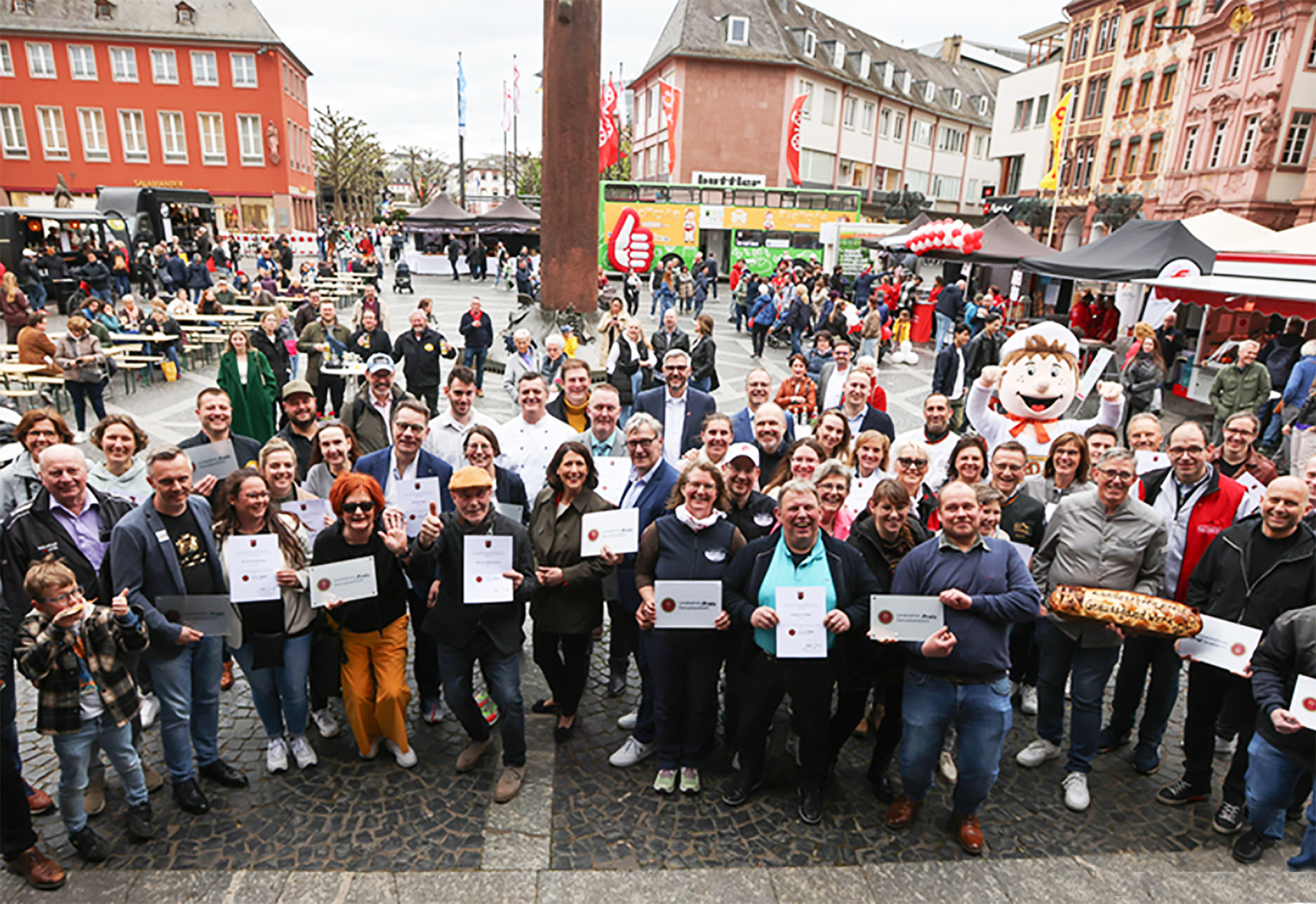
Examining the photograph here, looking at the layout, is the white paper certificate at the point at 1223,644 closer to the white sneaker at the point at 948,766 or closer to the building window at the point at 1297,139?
the white sneaker at the point at 948,766

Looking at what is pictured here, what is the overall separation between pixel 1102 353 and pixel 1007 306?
15407 millimetres

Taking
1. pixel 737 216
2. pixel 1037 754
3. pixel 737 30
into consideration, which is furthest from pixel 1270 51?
pixel 1037 754

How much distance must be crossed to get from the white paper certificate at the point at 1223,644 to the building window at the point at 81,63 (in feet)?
186

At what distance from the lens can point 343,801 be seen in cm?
420

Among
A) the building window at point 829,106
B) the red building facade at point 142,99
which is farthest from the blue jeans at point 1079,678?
the red building facade at point 142,99

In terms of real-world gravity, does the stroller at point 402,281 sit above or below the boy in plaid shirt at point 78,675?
above

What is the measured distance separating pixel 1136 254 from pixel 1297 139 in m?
22.7

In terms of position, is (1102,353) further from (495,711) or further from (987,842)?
(495,711)

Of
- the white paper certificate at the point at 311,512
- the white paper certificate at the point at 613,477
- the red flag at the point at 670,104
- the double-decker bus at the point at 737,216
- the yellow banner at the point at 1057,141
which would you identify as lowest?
the white paper certificate at the point at 311,512

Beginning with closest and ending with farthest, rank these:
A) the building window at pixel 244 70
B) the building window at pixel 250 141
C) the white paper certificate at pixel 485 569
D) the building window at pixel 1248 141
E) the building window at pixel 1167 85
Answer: the white paper certificate at pixel 485 569 < the building window at pixel 1248 141 < the building window at pixel 1167 85 < the building window at pixel 244 70 < the building window at pixel 250 141

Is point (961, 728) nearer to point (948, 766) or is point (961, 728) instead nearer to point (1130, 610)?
point (948, 766)

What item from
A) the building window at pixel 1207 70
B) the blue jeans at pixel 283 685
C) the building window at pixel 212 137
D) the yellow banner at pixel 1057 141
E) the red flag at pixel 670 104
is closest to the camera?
the blue jeans at pixel 283 685

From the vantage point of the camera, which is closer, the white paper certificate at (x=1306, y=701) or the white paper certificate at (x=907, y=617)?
the white paper certificate at (x=1306, y=701)

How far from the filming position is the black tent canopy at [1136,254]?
13.3 meters
